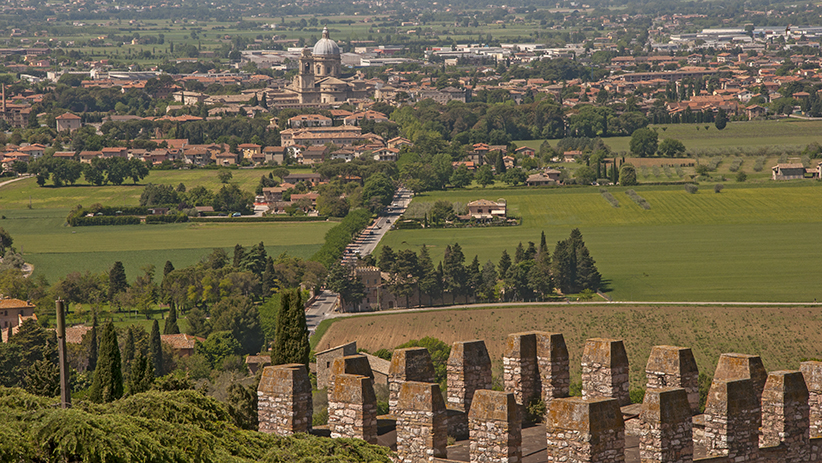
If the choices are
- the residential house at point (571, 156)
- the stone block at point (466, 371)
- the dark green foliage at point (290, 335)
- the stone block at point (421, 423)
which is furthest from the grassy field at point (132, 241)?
the stone block at point (421, 423)

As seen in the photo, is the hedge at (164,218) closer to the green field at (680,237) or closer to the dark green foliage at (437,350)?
the green field at (680,237)

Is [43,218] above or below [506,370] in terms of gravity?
below

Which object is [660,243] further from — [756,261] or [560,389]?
[560,389]

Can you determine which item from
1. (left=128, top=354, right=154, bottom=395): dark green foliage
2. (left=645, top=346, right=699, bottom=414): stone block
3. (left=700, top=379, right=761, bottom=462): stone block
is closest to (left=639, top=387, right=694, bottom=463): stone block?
(left=700, top=379, right=761, bottom=462): stone block

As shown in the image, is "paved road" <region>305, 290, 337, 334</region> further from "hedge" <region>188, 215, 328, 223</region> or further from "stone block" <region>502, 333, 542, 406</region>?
"stone block" <region>502, 333, 542, 406</region>

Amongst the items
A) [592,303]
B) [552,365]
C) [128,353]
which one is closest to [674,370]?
[552,365]

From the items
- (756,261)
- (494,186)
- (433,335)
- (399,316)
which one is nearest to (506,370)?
(433,335)
